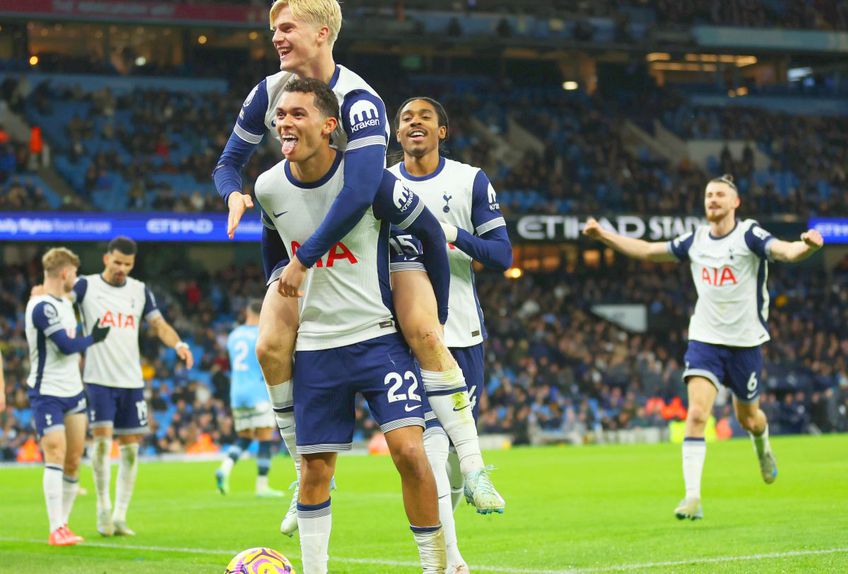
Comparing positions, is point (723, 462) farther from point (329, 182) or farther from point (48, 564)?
point (329, 182)

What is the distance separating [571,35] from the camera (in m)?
39.9

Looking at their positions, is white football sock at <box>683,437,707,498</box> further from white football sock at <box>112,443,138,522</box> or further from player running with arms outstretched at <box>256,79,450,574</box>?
player running with arms outstretched at <box>256,79,450,574</box>

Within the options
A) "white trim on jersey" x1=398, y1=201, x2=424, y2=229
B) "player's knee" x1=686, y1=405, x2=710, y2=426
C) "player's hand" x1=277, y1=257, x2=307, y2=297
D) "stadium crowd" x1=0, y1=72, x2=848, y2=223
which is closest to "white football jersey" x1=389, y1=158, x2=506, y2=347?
"white trim on jersey" x1=398, y1=201, x2=424, y2=229

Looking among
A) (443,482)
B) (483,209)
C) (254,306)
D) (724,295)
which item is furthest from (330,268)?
(254,306)

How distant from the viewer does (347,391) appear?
626 centimetres

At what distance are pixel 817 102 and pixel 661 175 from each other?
29.2 ft

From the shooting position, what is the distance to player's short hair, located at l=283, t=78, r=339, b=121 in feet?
20.1

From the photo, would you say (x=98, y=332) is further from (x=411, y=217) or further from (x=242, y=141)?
(x=411, y=217)

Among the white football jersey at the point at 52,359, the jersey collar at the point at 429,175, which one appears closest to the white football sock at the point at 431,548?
the jersey collar at the point at 429,175

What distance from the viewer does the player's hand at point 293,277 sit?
603 centimetres

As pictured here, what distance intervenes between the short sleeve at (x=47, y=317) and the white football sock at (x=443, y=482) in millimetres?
4593

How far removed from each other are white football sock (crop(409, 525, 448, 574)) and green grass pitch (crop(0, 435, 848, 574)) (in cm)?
195

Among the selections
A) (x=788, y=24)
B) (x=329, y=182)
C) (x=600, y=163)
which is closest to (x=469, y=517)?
(x=329, y=182)

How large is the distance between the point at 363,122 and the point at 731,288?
6.33 meters
